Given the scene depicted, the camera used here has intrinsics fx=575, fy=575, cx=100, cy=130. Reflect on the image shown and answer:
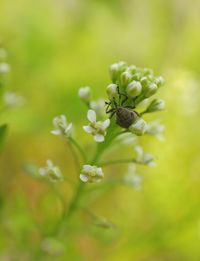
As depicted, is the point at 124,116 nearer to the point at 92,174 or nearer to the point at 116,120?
the point at 116,120

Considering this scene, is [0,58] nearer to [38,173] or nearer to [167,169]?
[38,173]

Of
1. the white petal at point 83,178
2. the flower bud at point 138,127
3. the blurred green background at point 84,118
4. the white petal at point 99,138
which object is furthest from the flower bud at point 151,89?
the blurred green background at point 84,118

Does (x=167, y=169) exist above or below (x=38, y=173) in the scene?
above

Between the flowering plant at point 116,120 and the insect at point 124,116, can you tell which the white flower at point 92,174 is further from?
the insect at point 124,116

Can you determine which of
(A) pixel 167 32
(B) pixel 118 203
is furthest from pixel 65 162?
(A) pixel 167 32

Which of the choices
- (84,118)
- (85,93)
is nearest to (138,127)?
(85,93)

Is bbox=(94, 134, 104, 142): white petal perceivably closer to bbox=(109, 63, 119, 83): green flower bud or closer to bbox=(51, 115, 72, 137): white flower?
bbox=(51, 115, 72, 137): white flower
